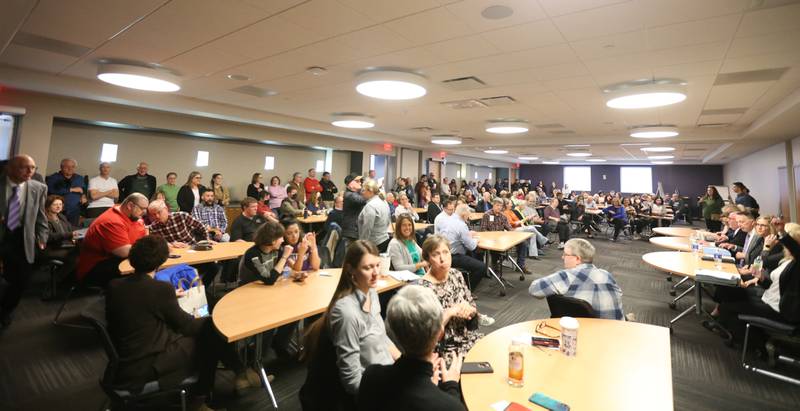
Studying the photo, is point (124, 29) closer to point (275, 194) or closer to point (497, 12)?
point (497, 12)

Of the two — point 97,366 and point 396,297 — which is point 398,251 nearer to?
point 396,297

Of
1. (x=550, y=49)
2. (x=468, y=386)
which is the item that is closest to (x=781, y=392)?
(x=468, y=386)

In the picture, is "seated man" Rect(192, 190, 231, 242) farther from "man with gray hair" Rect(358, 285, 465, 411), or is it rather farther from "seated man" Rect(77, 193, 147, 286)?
"man with gray hair" Rect(358, 285, 465, 411)

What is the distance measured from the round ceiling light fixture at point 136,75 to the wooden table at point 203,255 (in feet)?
7.44

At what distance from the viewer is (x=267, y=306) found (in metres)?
2.31

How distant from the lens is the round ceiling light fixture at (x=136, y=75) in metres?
4.22

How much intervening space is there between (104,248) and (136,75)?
7.49 ft

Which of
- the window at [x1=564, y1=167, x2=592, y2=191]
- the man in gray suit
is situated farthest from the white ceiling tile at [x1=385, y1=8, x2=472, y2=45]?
the window at [x1=564, y1=167, x2=592, y2=191]

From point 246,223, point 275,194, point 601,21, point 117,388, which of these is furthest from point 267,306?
point 275,194

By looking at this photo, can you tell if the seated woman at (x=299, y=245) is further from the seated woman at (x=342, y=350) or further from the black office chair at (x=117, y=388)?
the seated woman at (x=342, y=350)

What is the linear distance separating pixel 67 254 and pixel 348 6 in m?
4.41

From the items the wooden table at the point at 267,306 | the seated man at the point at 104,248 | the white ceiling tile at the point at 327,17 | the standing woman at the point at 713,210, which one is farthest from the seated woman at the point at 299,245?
the standing woman at the point at 713,210

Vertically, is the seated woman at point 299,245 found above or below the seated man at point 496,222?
below

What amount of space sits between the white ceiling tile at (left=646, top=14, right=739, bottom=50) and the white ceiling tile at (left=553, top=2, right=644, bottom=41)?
255 millimetres
